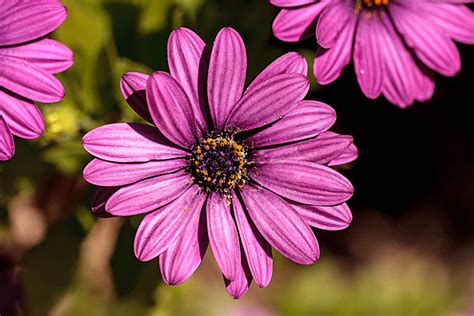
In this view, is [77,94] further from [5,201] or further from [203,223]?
[203,223]

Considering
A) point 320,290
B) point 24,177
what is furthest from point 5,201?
point 320,290

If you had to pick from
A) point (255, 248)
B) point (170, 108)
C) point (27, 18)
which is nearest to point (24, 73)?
point (27, 18)

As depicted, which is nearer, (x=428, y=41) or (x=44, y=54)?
(x=44, y=54)

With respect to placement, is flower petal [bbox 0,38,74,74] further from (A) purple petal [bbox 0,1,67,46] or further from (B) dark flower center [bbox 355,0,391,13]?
(B) dark flower center [bbox 355,0,391,13]

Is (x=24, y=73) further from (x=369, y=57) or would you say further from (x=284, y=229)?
(x=369, y=57)

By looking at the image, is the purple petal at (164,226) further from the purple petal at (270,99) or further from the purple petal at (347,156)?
the purple petal at (347,156)
